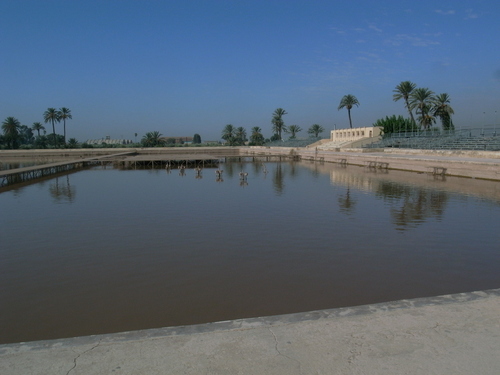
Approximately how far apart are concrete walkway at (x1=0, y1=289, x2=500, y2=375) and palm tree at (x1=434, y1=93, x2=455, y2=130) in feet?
188

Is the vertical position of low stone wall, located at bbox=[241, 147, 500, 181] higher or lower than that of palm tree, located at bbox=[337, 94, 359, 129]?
lower

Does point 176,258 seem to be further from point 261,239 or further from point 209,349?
point 209,349

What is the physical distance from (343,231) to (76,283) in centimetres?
681

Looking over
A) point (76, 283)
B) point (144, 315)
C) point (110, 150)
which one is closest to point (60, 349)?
point (144, 315)

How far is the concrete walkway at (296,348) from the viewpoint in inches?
134

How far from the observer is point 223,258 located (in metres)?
8.34

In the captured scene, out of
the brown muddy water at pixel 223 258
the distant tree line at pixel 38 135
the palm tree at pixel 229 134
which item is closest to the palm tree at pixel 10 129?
the distant tree line at pixel 38 135

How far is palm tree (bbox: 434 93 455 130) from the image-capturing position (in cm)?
5488

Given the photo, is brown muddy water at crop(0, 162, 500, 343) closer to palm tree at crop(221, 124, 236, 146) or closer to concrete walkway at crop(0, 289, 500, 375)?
concrete walkway at crop(0, 289, 500, 375)

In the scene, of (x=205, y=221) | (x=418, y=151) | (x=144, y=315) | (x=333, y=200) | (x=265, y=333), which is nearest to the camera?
(x=265, y=333)

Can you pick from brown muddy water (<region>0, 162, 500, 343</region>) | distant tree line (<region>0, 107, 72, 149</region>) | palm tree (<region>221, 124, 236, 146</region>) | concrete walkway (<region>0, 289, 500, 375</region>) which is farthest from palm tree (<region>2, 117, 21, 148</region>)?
concrete walkway (<region>0, 289, 500, 375</region>)

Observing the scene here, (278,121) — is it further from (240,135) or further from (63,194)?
(63,194)

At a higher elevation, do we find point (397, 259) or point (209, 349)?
point (209, 349)

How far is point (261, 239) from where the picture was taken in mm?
9898
